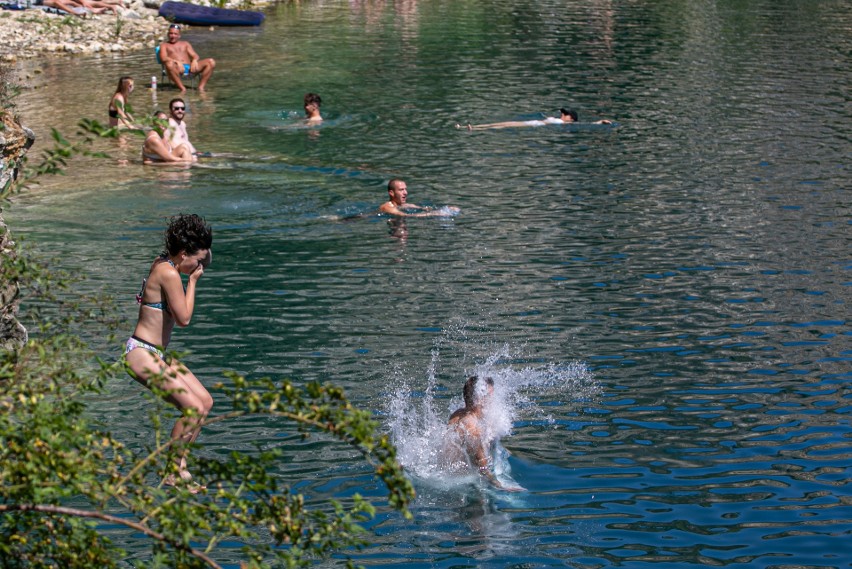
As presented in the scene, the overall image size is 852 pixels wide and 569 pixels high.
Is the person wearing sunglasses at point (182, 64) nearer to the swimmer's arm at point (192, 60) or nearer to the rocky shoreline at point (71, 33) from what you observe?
the swimmer's arm at point (192, 60)

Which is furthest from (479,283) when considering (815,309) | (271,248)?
(815,309)

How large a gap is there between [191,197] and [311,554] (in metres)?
10.3

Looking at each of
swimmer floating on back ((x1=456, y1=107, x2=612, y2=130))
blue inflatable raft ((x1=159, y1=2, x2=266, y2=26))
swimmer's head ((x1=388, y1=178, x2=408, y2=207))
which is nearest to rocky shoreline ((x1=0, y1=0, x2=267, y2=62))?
blue inflatable raft ((x1=159, y1=2, x2=266, y2=26))

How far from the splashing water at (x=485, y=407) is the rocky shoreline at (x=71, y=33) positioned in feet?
74.2

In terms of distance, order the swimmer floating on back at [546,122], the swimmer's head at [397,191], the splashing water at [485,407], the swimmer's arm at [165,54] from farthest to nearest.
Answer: the swimmer's arm at [165,54] < the swimmer floating on back at [546,122] < the swimmer's head at [397,191] < the splashing water at [485,407]

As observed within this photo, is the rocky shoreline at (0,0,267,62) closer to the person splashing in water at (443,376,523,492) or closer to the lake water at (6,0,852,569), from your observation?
the lake water at (6,0,852,569)

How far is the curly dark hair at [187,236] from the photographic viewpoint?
27.2 ft

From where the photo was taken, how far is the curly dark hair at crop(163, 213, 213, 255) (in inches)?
327

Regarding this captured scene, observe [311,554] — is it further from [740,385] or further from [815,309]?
[815,309]

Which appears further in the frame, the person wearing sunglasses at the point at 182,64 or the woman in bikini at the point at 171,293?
the person wearing sunglasses at the point at 182,64

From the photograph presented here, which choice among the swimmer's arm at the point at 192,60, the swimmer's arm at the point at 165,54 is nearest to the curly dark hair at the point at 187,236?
the swimmer's arm at the point at 192,60

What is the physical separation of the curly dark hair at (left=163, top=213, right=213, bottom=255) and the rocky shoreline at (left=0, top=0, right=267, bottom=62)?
77.6 feet

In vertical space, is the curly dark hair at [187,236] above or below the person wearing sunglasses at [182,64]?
above

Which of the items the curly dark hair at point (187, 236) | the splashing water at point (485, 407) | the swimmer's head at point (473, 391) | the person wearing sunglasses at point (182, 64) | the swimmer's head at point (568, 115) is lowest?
the splashing water at point (485, 407)
